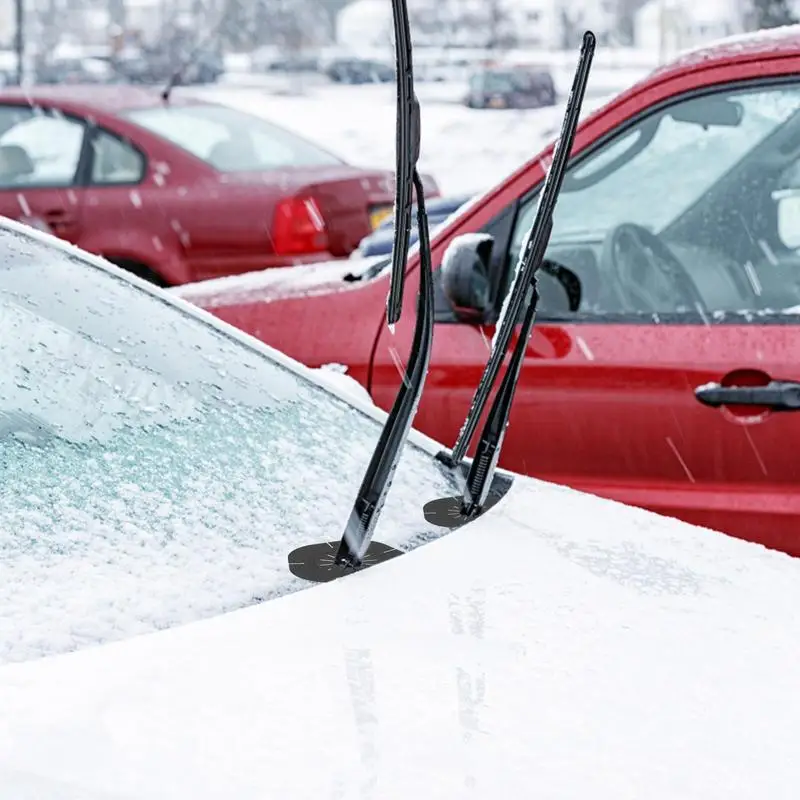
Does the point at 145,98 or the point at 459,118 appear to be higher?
the point at 145,98

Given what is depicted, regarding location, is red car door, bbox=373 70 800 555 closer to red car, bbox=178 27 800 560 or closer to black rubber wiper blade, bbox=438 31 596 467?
red car, bbox=178 27 800 560

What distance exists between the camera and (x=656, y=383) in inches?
129

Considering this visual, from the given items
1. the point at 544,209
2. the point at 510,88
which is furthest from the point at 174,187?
the point at 510,88

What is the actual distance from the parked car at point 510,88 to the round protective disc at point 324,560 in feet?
117

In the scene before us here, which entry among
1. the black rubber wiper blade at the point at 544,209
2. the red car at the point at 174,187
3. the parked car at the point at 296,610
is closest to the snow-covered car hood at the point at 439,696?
the parked car at the point at 296,610

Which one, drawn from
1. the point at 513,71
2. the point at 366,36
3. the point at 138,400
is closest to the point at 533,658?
the point at 138,400

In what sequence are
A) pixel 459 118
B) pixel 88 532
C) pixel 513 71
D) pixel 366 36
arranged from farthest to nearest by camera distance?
1. pixel 366 36
2. pixel 513 71
3. pixel 459 118
4. pixel 88 532

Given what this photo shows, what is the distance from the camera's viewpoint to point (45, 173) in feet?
25.6

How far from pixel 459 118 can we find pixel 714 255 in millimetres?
30690

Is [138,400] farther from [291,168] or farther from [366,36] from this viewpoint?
[366,36]

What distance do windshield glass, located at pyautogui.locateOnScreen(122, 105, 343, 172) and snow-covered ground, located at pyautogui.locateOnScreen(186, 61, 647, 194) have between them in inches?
Answer: 326

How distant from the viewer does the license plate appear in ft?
24.8

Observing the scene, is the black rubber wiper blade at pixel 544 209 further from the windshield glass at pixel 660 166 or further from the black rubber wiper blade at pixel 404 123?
the windshield glass at pixel 660 166

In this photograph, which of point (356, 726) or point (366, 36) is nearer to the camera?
point (356, 726)
